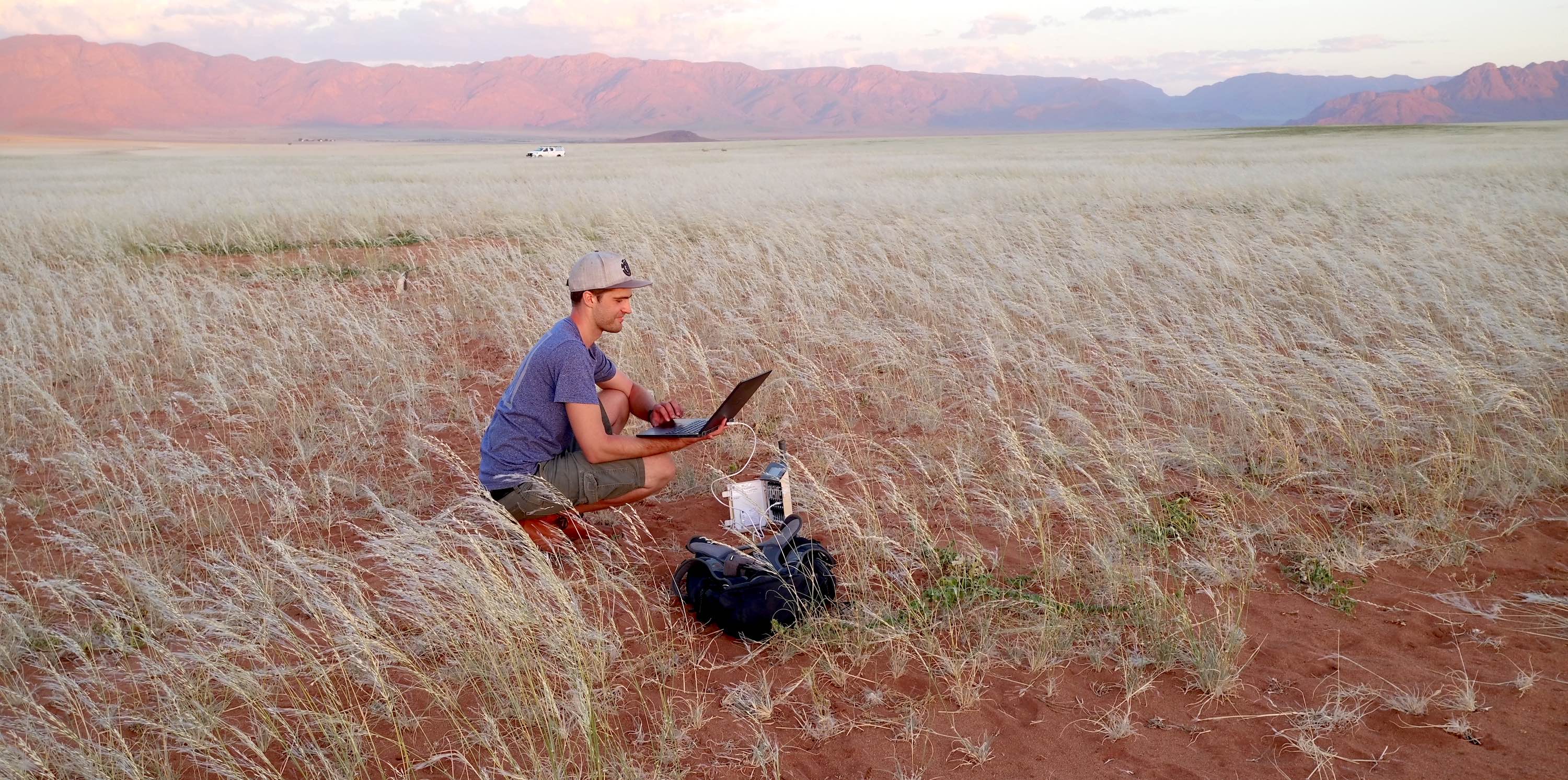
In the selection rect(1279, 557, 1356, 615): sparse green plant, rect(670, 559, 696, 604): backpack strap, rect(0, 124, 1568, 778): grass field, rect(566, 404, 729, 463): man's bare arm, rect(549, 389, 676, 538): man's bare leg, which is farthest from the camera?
rect(549, 389, 676, 538): man's bare leg

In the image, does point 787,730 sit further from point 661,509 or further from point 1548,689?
point 1548,689

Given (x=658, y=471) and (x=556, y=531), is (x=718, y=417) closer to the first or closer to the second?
(x=658, y=471)

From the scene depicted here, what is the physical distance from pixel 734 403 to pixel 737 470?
4.55 ft

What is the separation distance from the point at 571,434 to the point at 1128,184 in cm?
1628

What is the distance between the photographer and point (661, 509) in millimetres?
4941

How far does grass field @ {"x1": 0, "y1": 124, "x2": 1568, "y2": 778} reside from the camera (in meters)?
2.96

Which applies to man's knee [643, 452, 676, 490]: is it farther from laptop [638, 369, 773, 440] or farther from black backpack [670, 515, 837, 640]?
black backpack [670, 515, 837, 640]

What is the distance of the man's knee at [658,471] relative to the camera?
4.43m

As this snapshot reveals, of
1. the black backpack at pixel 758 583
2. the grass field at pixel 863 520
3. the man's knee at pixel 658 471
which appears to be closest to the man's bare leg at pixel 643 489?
the man's knee at pixel 658 471

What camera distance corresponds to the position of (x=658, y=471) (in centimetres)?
447

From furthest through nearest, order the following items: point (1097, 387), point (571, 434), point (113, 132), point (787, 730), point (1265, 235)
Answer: point (113, 132) < point (1265, 235) < point (1097, 387) < point (571, 434) < point (787, 730)

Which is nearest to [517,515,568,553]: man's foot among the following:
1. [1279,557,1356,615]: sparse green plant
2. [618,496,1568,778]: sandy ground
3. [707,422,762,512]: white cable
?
[707,422,762,512]: white cable

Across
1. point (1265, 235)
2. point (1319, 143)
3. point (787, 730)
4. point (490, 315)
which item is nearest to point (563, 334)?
point (787, 730)

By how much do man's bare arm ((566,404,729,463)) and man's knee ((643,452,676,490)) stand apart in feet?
0.45
